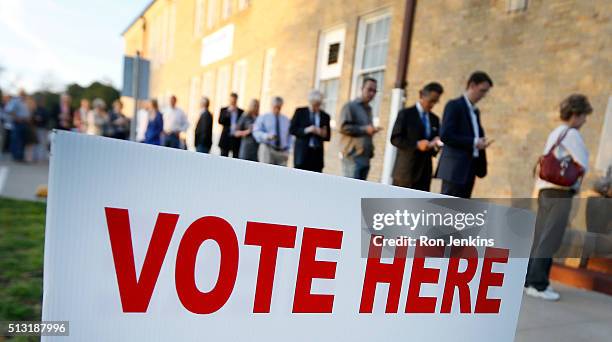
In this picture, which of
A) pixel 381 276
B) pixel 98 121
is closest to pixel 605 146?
pixel 381 276

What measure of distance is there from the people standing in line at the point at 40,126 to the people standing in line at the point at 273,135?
23.3 ft

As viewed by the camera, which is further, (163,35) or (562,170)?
(163,35)

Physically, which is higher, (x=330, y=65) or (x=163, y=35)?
(x=163, y=35)

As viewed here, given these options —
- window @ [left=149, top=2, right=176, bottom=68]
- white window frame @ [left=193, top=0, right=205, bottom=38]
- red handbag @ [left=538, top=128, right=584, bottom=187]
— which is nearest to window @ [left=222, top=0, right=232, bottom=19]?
white window frame @ [left=193, top=0, right=205, bottom=38]

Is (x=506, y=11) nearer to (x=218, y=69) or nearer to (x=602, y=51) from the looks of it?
(x=602, y=51)

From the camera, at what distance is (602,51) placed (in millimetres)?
4004

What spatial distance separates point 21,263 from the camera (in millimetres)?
2797

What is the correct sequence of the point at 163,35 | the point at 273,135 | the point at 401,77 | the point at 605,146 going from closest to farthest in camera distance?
1. the point at 605,146
2. the point at 273,135
3. the point at 401,77
4. the point at 163,35

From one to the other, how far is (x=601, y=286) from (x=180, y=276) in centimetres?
394

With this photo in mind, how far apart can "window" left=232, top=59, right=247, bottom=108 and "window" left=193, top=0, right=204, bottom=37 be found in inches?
174

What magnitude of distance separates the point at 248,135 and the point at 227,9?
9811 mm

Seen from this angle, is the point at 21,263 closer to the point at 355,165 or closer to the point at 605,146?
the point at 355,165

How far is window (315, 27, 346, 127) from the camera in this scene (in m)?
8.12

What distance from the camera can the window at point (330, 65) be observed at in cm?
812
